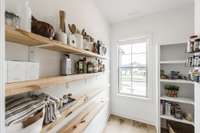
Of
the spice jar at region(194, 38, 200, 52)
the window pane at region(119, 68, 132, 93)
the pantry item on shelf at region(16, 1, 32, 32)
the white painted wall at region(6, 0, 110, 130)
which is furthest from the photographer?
the window pane at region(119, 68, 132, 93)

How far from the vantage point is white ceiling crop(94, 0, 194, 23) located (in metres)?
2.26

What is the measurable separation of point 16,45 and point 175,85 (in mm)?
2763

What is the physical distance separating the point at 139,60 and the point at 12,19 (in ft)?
9.19

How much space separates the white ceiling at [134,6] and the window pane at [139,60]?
0.99 m

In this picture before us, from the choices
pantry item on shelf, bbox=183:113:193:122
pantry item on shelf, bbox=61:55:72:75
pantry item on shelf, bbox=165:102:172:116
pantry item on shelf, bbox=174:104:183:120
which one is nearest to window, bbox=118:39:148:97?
pantry item on shelf, bbox=165:102:172:116

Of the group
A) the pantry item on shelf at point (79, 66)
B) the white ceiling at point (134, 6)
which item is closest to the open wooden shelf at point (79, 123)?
the pantry item on shelf at point (79, 66)

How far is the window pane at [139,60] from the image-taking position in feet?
9.69

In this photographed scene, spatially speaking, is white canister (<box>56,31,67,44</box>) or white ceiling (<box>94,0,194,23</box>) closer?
white canister (<box>56,31,67,44</box>)

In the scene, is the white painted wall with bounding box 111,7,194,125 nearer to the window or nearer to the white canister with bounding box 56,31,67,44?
the window

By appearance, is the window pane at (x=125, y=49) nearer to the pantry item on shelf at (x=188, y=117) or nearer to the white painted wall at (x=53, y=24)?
the white painted wall at (x=53, y=24)

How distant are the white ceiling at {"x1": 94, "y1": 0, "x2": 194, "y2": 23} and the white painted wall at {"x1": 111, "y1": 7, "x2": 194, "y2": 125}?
0.16 metres

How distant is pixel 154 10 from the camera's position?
103 inches

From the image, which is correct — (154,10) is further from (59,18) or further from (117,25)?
(59,18)

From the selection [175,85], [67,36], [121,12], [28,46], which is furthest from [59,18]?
[175,85]
